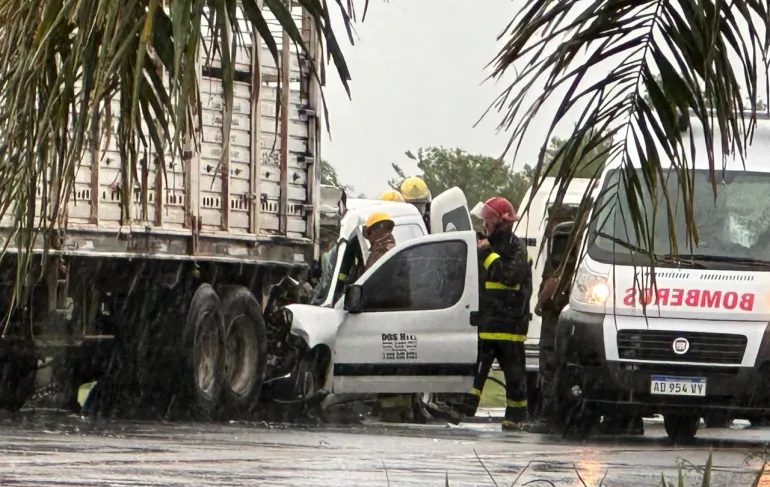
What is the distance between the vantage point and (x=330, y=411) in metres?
16.2

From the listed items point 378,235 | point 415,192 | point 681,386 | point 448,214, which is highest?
point 415,192

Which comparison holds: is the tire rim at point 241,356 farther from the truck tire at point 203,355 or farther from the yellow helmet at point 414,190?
the yellow helmet at point 414,190

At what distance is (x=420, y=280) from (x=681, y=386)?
2705 mm

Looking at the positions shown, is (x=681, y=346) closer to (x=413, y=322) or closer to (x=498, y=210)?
(x=498, y=210)

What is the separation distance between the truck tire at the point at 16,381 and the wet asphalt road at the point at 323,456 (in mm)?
166

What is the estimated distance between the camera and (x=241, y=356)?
51.1ft

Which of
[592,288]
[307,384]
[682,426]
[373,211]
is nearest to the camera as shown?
[592,288]

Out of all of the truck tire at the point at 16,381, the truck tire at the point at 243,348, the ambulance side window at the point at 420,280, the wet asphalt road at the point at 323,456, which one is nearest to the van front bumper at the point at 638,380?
the wet asphalt road at the point at 323,456

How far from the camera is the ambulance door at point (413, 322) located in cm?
1494

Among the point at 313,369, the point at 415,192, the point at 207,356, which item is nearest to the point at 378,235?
the point at 313,369

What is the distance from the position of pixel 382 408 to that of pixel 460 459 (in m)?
6.21

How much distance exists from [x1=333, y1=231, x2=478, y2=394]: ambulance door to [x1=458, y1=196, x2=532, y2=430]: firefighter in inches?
6.0

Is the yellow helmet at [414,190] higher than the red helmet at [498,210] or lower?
higher

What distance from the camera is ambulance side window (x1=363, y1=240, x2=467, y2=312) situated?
15.2 m
